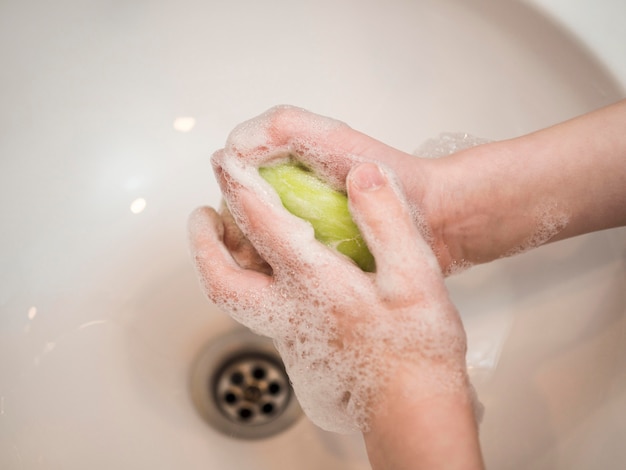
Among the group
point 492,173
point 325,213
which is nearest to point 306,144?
point 325,213

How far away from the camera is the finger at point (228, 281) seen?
50 centimetres

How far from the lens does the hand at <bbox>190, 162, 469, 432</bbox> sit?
1.45 ft

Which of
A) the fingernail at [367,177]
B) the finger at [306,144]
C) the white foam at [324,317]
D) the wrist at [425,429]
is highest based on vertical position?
the finger at [306,144]

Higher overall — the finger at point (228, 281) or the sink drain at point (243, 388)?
the finger at point (228, 281)

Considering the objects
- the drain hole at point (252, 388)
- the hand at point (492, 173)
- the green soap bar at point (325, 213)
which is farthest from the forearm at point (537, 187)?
the drain hole at point (252, 388)

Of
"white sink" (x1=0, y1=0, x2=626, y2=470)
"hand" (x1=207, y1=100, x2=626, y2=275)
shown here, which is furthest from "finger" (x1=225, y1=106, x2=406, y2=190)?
"white sink" (x1=0, y1=0, x2=626, y2=470)

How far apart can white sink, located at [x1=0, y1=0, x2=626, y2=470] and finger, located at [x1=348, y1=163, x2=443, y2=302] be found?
0.22 m

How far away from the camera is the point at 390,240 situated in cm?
44

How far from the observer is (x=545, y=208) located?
548mm

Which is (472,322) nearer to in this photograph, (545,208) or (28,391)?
(545,208)

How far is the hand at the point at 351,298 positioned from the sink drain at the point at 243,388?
15 cm

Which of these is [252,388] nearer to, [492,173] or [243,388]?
[243,388]

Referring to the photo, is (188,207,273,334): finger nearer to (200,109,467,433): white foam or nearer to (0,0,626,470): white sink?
(200,109,467,433): white foam

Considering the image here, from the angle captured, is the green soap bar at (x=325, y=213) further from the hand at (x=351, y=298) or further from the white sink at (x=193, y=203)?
the white sink at (x=193, y=203)
